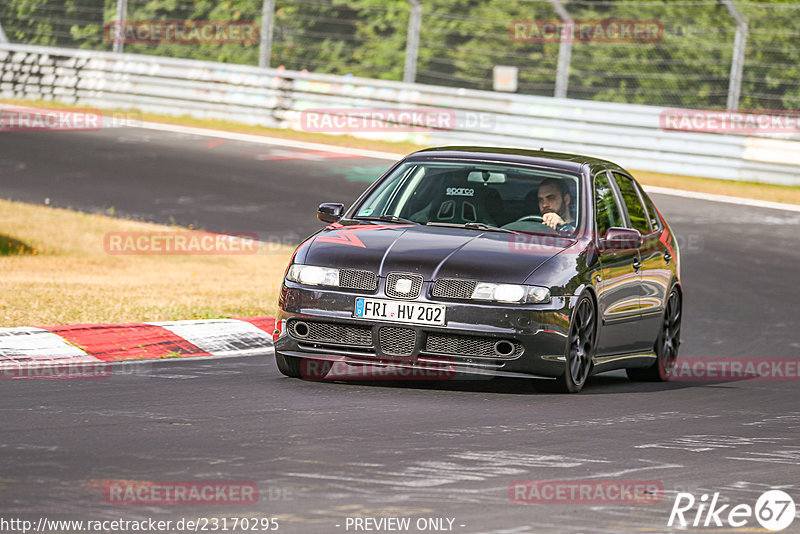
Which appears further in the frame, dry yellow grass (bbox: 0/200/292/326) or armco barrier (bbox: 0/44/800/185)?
armco barrier (bbox: 0/44/800/185)

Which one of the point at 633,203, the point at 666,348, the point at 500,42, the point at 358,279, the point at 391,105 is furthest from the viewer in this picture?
the point at 500,42

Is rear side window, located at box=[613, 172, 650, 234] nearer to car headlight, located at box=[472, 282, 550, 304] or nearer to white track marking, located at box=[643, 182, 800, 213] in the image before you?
car headlight, located at box=[472, 282, 550, 304]

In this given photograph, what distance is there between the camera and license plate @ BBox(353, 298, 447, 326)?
27.7 feet

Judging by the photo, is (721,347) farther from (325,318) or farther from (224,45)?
(224,45)

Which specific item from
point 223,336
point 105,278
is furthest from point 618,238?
point 105,278

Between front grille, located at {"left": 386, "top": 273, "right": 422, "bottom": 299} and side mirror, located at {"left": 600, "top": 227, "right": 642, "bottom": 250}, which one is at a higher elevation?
side mirror, located at {"left": 600, "top": 227, "right": 642, "bottom": 250}

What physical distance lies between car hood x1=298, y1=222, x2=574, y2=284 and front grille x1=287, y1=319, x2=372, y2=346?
0.35 m

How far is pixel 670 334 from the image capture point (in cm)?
1092

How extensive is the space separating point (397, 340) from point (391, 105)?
17582 mm

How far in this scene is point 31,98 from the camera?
28.9 meters

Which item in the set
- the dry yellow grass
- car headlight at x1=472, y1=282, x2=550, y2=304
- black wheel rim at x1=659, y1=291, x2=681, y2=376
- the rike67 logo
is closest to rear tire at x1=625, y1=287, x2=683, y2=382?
black wheel rim at x1=659, y1=291, x2=681, y2=376

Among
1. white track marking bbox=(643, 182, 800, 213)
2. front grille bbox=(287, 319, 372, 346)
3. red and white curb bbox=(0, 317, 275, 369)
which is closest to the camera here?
front grille bbox=(287, 319, 372, 346)

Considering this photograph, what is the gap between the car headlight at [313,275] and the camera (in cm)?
863

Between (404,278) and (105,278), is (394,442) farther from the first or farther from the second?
(105,278)
